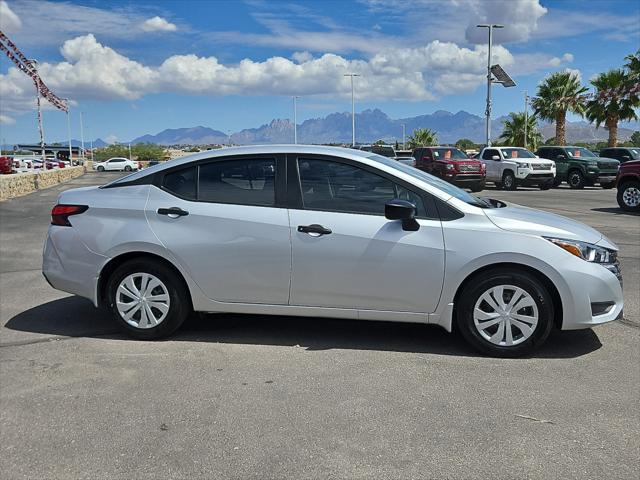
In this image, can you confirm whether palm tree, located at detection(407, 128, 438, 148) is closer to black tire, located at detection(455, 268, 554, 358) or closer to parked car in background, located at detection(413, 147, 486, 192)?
parked car in background, located at detection(413, 147, 486, 192)

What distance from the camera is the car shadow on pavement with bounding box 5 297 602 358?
4.86 m

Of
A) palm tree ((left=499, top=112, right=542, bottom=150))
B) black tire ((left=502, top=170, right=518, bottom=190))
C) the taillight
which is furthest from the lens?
palm tree ((left=499, top=112, right=542, bottom=150))

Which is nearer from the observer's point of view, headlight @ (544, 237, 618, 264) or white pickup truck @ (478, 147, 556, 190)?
headlight @ (544, 237, 618, 264)

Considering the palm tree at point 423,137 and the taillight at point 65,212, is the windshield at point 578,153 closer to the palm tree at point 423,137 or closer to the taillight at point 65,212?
the taillight at point 65,212

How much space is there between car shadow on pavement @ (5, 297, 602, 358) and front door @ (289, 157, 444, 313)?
445 millimetres

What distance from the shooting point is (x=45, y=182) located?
30.3 metres

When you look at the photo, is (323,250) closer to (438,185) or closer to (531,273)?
(438,185)

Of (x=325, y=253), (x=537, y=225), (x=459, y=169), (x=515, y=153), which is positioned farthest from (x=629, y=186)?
(x=325, y=253)

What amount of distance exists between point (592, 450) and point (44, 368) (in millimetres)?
3780

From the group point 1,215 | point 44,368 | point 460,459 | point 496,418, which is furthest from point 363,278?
point 1,215

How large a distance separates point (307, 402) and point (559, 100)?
42.2 m

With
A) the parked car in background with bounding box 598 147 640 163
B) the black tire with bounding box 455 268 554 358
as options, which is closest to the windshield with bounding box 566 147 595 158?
the parked car in background with bounding box 598 147 640 163

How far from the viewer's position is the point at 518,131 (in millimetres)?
51094

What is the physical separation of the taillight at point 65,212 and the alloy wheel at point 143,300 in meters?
0.75
